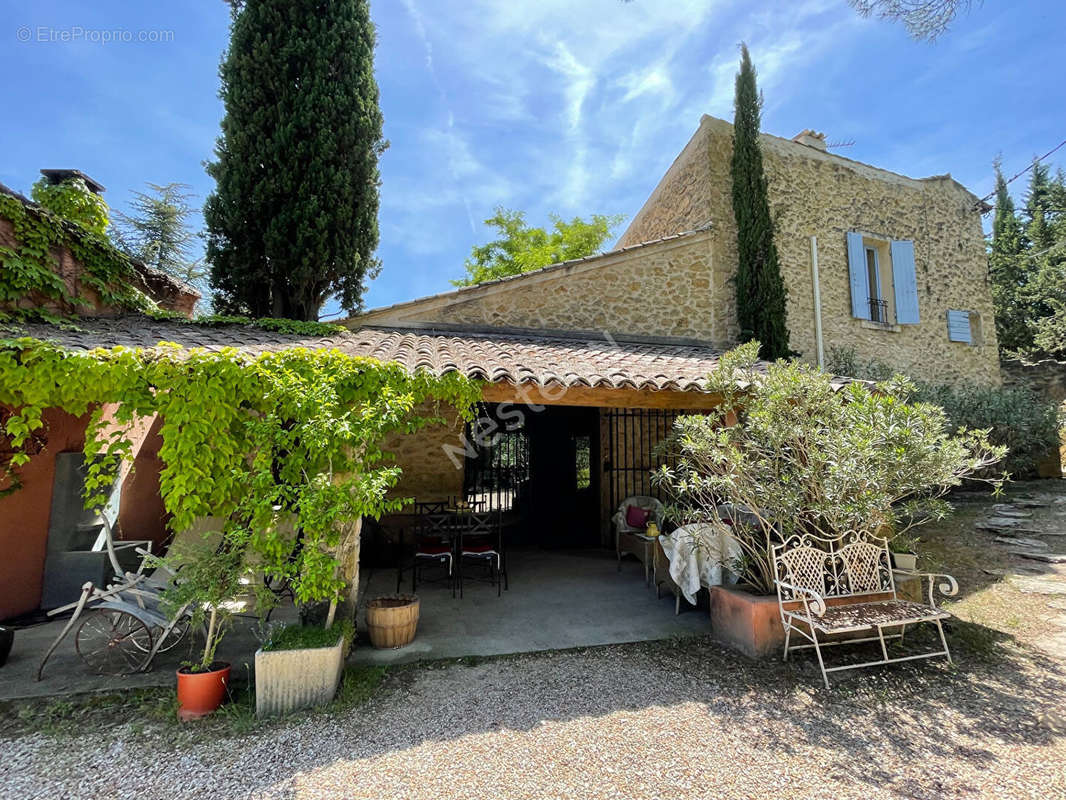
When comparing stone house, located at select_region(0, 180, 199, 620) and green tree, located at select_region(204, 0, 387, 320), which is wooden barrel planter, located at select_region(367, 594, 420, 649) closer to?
stone house, located at select_region(0, 180, 199, 620)

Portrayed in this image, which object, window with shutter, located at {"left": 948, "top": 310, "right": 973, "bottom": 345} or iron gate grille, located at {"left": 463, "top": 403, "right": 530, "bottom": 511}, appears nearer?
iron gate grille, located at {"left": 463, "top": 403, "right": 530, "bottom": 511}

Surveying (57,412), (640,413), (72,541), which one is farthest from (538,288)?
(72,541)

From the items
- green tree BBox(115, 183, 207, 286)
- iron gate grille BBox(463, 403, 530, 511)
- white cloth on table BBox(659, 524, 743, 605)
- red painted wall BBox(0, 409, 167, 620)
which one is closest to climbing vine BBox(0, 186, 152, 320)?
red painted wall BBox(0, 409, 167, 620)

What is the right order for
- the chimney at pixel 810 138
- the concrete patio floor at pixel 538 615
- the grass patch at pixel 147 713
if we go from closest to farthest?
the grass patch at pixel 147 713, the concrete patio floor at pixel 538 615, the chimney at pixel 810 138

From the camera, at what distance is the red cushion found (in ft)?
23.2

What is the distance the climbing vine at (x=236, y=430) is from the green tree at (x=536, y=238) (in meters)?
15.9

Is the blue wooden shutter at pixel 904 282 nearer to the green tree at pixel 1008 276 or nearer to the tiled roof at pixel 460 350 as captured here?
the tiled roof at pixel 460 350

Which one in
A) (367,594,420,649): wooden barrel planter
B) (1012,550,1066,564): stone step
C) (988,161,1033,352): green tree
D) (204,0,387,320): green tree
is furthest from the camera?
(988,161,1033,352): green tree

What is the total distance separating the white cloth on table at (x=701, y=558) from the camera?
477 cm

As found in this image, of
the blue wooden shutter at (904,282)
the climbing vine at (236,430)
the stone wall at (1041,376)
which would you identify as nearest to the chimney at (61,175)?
the climbing vine at (236,430)

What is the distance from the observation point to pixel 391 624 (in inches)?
167

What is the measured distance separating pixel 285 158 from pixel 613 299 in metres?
5.98

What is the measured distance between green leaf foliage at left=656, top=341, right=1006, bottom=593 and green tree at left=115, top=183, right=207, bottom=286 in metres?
18.7

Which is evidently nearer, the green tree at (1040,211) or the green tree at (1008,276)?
the green tree at (1008,276)
